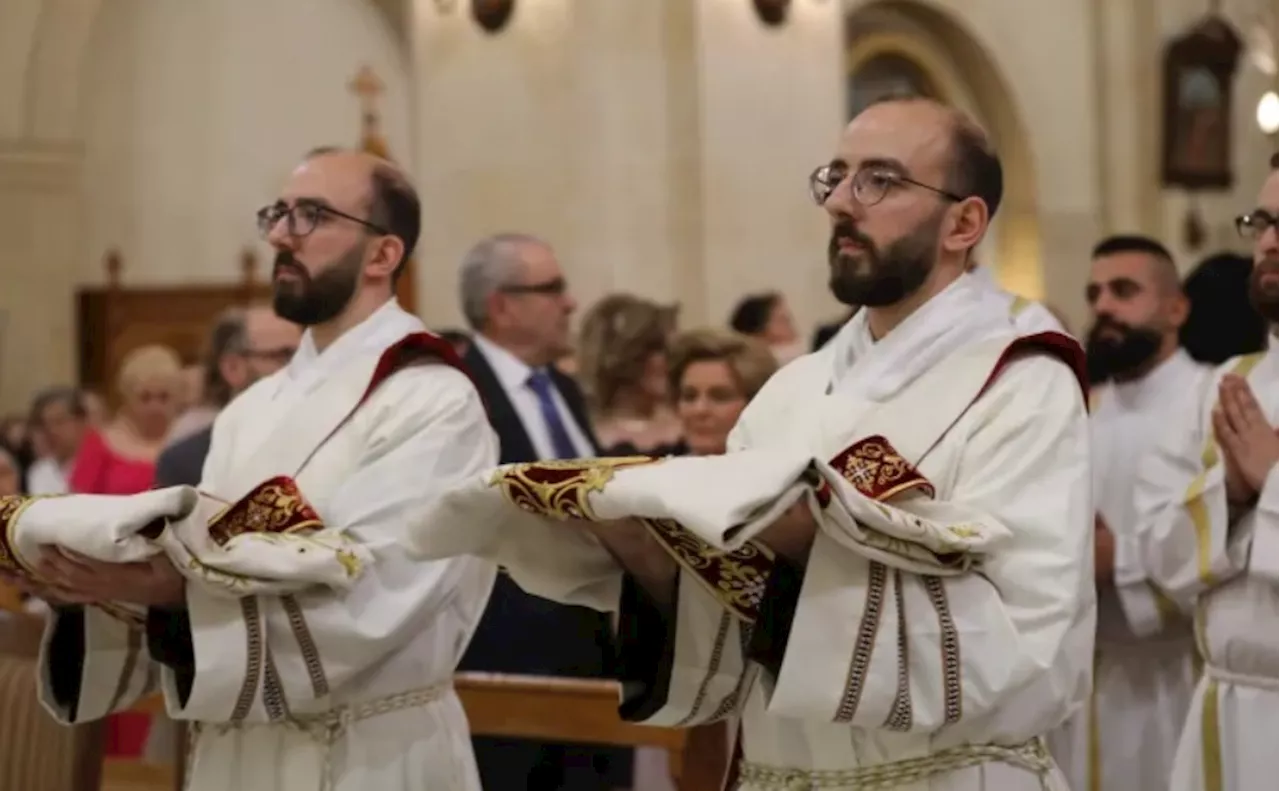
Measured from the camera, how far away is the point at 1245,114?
15273 mm

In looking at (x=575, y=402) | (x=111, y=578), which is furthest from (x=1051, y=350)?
(x=575, y=402)

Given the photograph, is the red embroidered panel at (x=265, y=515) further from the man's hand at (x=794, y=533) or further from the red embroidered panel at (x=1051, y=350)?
the red embroidered panel at (x=1051, y=350)

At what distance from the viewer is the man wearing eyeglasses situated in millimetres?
2746

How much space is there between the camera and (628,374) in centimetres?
598

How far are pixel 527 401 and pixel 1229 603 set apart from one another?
6.56 ft

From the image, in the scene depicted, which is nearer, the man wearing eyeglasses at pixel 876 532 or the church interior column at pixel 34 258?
the man wearing eyeglasses at pixel 876 532

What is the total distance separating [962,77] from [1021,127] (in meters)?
0.56

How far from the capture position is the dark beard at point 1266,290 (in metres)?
3.83

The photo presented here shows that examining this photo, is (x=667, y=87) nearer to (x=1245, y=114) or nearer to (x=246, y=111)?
(x=246, y=111)

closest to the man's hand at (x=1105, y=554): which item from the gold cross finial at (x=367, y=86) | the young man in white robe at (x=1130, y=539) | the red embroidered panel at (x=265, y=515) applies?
the young man in white robe at (x=1130, y=539)

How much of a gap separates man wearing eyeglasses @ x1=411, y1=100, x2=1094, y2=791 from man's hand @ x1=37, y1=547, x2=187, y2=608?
54cm

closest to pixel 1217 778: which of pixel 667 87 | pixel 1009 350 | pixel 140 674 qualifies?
pixel 1009 350

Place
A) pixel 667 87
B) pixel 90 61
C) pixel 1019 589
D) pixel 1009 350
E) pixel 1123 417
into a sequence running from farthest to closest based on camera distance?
pixel 90 61
pixel 667 87
pixel 1123 417
pixel 1009 350
pixel 1019 589

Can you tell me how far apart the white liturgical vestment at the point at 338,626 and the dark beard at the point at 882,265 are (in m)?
0.89
